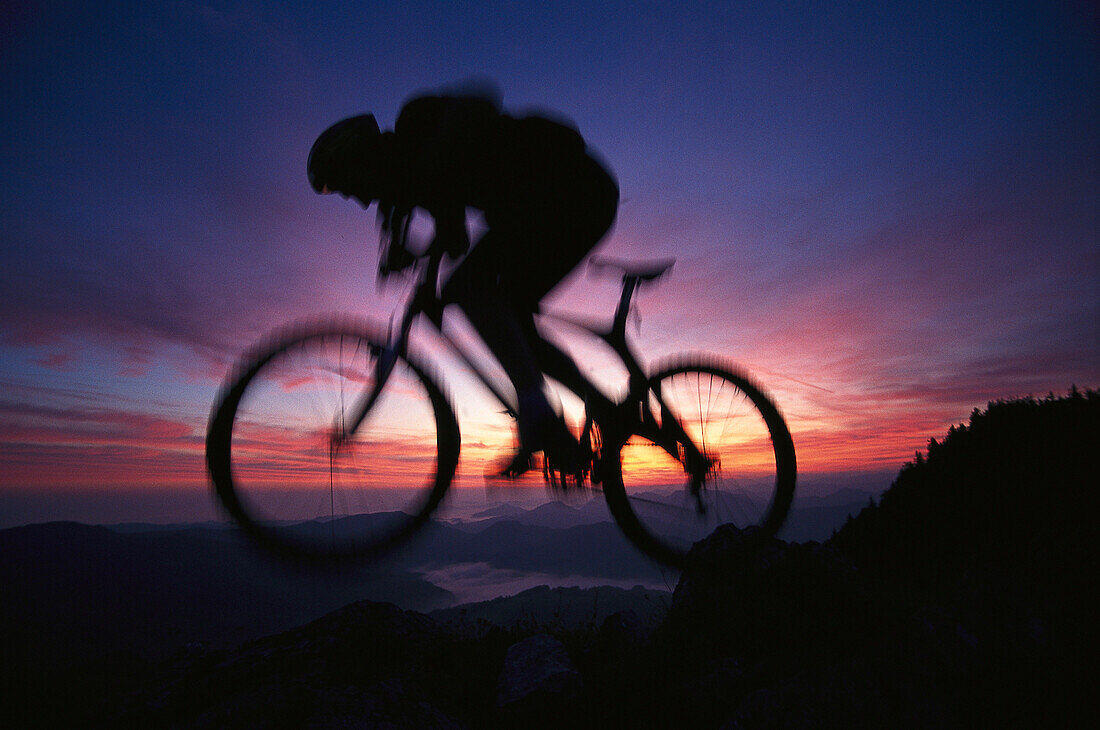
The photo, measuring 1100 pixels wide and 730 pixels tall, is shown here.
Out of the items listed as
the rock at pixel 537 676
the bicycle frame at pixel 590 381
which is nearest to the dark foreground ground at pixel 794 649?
the rock at pixel 537 676

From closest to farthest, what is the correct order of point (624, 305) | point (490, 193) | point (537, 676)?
point (537, 676), point (490, 193), point (624, 305)

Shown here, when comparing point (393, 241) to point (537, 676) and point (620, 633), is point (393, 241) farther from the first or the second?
point (620, 633)

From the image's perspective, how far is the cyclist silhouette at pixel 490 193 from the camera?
2.79 m

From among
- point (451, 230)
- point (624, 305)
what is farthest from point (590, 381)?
point (451, 230)

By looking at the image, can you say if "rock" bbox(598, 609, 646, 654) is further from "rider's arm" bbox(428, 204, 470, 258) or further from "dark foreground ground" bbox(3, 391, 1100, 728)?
"rider's arm" bbox(428, 204, 470, 258)

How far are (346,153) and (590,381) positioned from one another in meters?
2.25

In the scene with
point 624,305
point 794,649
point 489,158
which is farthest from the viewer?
point 624,305

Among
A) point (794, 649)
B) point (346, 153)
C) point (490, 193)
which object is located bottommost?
point (794, 649)

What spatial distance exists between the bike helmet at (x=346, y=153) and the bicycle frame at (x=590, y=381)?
0.69 metres

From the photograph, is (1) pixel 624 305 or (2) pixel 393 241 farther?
(1) pixel 624 305

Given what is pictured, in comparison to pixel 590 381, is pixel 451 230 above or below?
above

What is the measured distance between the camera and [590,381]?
346 cm

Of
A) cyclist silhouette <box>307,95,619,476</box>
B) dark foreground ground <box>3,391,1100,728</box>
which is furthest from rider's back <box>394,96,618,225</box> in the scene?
dark foreground ground <box>3,391,1100,728</box>

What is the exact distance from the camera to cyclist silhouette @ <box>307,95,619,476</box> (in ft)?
9.16
